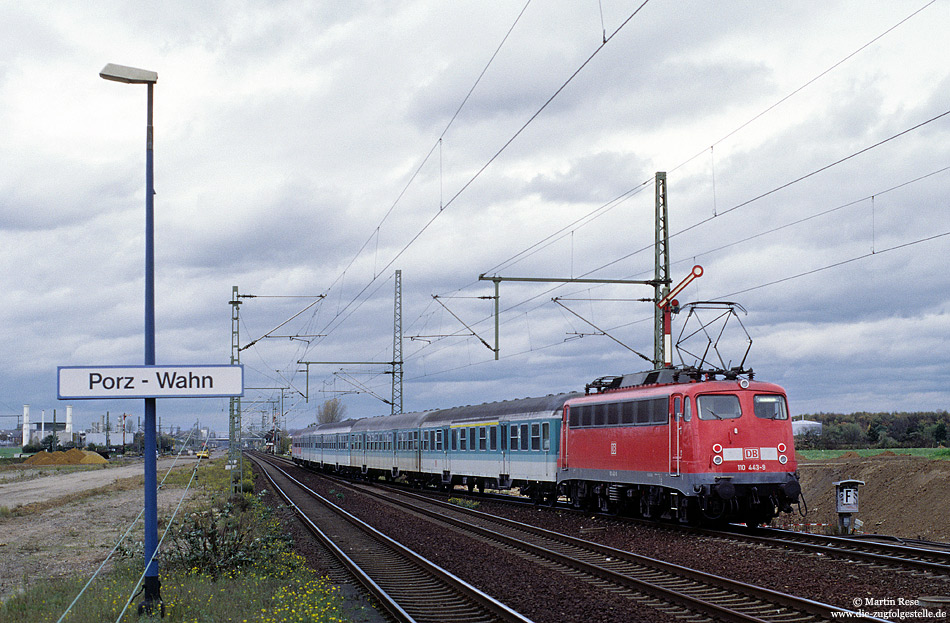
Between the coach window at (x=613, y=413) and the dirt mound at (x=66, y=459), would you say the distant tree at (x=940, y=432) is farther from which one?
the dirt mound at (x=66, y=459)

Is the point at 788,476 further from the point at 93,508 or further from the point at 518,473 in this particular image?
the point at 93,508

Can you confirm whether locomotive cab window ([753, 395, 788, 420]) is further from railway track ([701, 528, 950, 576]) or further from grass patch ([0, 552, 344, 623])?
grass patch ([0, 552, 344, 623])

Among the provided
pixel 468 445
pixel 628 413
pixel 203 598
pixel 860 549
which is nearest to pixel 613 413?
pixel 628 413

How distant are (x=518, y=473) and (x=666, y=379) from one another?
11197mm

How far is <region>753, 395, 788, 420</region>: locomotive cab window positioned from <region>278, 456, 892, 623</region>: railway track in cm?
547

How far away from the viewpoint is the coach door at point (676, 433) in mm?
20734

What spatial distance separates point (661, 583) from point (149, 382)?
8173 millimetres

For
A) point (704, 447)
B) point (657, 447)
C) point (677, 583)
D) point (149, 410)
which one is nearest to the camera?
point (149, 410)

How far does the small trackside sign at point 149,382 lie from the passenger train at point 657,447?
1238 cm

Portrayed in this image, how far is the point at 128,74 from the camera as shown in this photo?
36.6ft

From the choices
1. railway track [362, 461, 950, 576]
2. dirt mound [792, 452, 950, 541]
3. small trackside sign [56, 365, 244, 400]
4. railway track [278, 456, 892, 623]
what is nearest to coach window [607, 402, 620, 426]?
railway track [362, 461, 950, 576]

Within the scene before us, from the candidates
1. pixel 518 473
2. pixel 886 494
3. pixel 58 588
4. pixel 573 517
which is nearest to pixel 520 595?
pixel 58 588

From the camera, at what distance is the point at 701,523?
2161 centimetres

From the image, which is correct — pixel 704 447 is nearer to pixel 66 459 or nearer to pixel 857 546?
pixel 857 546
